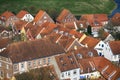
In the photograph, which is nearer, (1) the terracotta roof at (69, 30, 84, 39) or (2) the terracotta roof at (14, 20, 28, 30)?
(1) the terracotta roof at (69, 30, 84, 39)

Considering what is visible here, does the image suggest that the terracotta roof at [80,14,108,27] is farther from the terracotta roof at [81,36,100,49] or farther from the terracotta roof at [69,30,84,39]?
the terracotta roof at [81,36,100,49]

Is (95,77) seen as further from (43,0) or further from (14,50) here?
(43,0)

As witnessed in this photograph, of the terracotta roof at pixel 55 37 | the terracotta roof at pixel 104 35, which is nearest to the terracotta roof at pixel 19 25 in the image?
the terracotta roof at pixel 55 37

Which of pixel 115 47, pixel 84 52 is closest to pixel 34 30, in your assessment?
pixel 84 52

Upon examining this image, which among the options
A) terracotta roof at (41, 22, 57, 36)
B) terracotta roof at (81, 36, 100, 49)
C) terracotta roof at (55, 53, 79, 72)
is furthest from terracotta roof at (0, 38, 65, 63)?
terracotta roof at (41, 22, 57, 36)

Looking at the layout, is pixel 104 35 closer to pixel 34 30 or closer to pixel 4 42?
pixel 34 30
